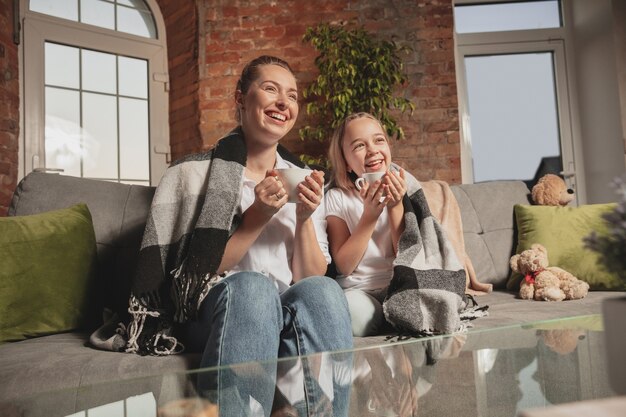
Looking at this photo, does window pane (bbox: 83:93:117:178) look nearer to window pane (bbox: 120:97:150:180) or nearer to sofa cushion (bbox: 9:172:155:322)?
window pane (bbox: 120:97:150:180)

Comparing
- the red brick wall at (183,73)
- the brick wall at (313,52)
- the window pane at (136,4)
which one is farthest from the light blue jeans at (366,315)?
the window pane at (136,4)

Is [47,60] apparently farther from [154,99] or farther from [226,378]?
[226,378]

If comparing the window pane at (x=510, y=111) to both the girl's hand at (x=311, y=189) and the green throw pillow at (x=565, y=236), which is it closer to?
the green throw pillow at (x=565, y=236)

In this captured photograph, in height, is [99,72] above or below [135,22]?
below

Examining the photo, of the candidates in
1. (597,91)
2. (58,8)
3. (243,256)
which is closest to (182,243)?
(243,256)

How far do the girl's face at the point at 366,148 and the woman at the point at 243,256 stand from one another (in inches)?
8.1

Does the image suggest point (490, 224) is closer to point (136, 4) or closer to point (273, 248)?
point (273, 248)

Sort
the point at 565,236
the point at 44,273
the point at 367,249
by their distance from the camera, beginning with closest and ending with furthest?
the point at 44,273
the point at 367,249
the point at 565,236

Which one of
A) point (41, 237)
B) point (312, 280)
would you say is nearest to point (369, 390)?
point (312, 280)

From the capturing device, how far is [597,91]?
3.82m

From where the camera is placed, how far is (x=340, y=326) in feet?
3.99

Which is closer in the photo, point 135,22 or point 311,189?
point 311,189

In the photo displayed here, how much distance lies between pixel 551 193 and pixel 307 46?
2064 millimetres

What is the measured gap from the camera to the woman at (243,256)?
1.18 m
